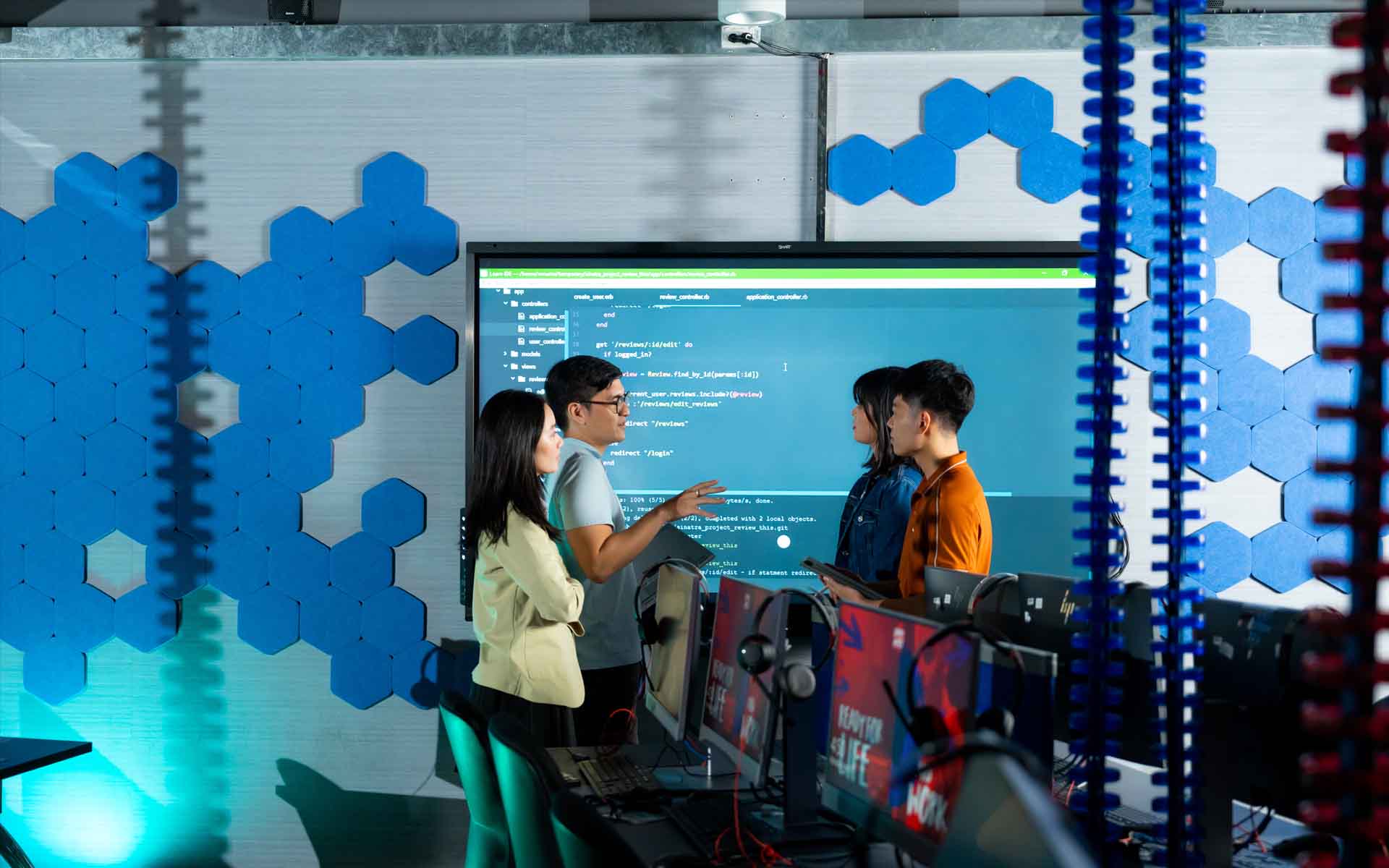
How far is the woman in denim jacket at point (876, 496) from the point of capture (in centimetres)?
338

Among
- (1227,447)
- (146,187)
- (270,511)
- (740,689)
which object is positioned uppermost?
(146,187)

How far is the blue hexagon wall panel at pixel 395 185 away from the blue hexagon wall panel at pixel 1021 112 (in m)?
2.00

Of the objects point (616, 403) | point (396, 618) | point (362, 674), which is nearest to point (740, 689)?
point (616, 403)

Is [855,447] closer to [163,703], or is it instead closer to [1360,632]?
[163,703]

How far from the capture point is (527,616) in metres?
2.75

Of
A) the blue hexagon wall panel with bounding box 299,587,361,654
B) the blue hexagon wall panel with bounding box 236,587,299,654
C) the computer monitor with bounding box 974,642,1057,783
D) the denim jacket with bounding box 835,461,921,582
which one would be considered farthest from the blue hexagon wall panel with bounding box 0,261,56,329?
the computer monitor with bounding box 974,642,1057,783

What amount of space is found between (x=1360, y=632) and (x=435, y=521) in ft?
11.1

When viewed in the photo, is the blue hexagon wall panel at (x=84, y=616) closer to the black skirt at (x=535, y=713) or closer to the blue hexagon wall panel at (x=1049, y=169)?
the black skirt at (x=535, y=713)

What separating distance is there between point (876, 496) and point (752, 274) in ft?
2.87

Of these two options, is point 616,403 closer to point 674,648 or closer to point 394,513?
point 674,648

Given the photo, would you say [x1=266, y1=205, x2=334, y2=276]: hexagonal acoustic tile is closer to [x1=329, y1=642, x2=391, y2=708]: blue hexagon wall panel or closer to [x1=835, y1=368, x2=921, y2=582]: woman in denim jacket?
[x1=329, y1=642, x2=391, y2=708]: blue hexagon wall panel

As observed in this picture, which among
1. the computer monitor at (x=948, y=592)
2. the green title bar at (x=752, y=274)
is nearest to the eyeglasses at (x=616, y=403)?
the green title bar at (x=752, y=274)

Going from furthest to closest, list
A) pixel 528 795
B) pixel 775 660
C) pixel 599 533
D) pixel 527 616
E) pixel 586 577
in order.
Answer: pixel 586 577, pixel 599 533, pixel 527 616, pixel 775 660, pixel 528 795

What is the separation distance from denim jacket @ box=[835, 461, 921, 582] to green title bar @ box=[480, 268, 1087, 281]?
2.25ft
